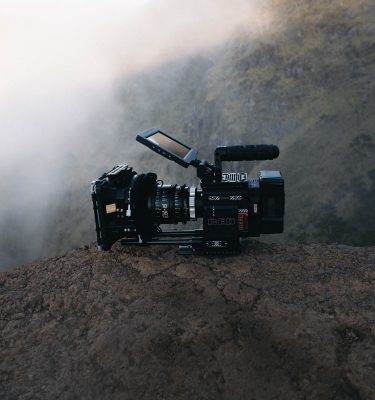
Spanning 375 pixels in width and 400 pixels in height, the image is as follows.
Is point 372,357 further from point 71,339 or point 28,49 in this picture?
point 28,49

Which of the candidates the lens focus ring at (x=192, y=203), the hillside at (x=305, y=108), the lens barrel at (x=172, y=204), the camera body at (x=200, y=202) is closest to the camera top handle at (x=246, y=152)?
the camera body at (x=200, y=202)

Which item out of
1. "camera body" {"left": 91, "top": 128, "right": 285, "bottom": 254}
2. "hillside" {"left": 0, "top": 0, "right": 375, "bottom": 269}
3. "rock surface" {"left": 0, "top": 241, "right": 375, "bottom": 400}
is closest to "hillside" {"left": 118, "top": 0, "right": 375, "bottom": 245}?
"hillside" {"left": 0, "top": 0, "right": 375, "bottom": 269}

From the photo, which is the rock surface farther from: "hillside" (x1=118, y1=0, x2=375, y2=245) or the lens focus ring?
"hillside" (x1=118, y1=0, x2=375, y2=245)

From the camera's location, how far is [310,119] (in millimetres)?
88438

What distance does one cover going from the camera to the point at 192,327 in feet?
20.2

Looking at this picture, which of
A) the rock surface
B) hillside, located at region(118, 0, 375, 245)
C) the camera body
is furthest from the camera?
hillside, located at region(118, 0, 375, 245)

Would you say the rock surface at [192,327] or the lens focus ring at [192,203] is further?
the lens focus ring at [192,203]

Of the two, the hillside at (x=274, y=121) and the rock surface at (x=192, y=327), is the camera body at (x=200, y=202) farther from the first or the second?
the hillside at (x=274, y=121)

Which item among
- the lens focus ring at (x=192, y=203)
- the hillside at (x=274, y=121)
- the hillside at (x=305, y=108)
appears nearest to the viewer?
the lens focus ring at (x=192, y=203)

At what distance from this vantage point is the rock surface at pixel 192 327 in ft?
17.4

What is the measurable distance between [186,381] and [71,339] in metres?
1.94

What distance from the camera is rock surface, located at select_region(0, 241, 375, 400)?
17.4 feet

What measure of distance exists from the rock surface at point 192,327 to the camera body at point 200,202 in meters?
0.50

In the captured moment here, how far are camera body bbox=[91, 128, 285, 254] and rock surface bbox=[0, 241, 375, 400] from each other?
499mm
